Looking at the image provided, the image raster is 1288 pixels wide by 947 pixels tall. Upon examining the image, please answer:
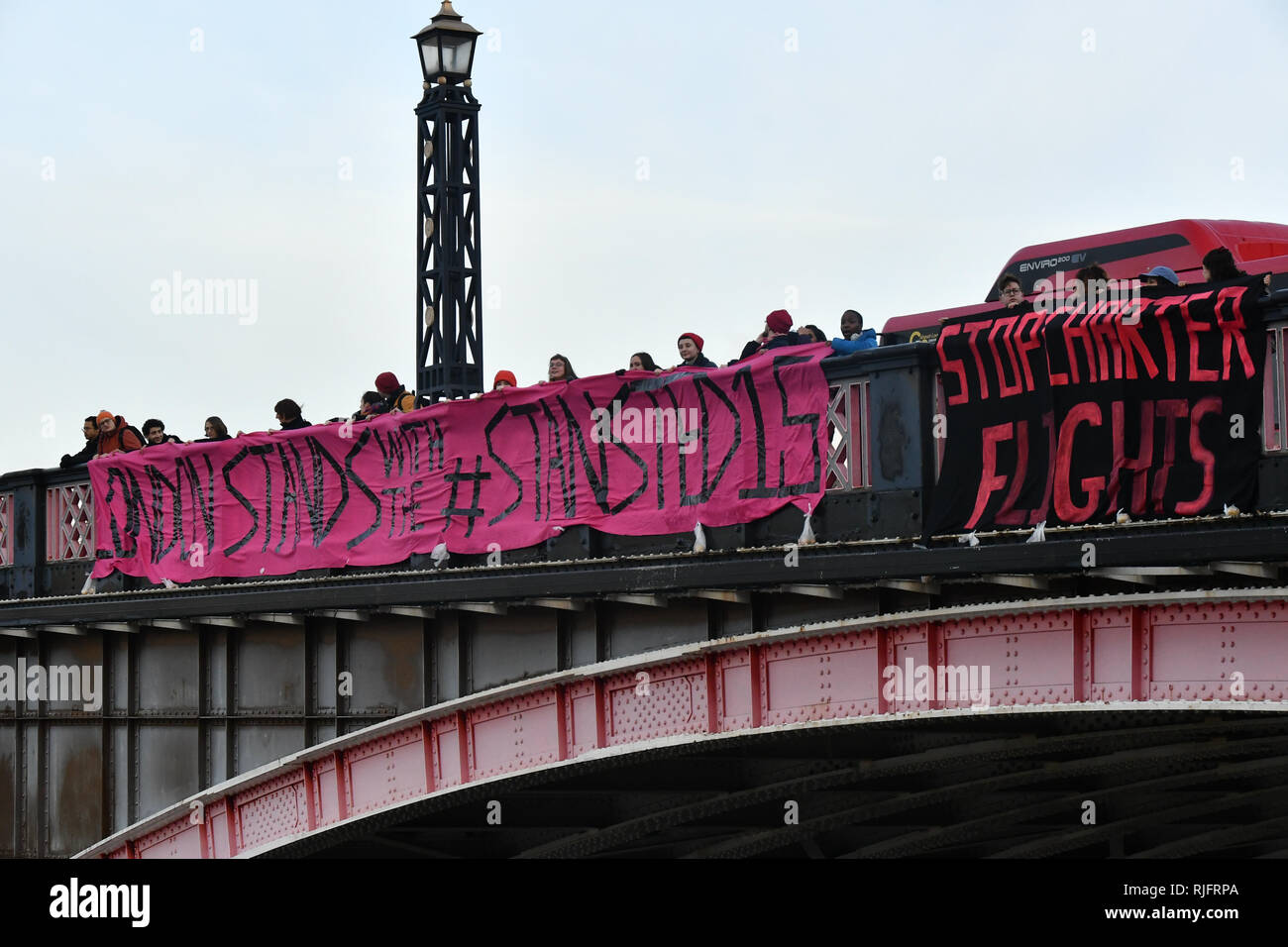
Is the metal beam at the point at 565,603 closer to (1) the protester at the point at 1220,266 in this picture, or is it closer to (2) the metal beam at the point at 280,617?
(2) the metal beam at the point at 280,617

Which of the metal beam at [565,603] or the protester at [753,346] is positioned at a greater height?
the protester at [753,346]

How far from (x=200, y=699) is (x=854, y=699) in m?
10.0

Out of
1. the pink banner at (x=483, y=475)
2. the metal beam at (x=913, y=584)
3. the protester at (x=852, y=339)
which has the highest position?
the protester at (x=852, y=339)

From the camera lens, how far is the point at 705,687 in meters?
15.4

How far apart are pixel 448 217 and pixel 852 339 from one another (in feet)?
26.7

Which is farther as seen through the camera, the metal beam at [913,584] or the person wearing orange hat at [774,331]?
the person wearing orange hat at [774,331]

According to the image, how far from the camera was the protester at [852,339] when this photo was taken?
1463 cm

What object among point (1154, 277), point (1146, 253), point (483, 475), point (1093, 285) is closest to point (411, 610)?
point (483, 475)

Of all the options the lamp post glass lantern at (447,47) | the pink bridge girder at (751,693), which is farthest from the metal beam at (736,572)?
the lamp post glass lantern at (447,47)

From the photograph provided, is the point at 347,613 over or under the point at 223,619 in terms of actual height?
over

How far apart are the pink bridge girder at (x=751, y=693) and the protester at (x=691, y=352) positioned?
2.44 metres

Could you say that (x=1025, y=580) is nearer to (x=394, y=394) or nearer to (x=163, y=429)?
(x=394, y=394)

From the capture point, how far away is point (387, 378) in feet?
73.1
